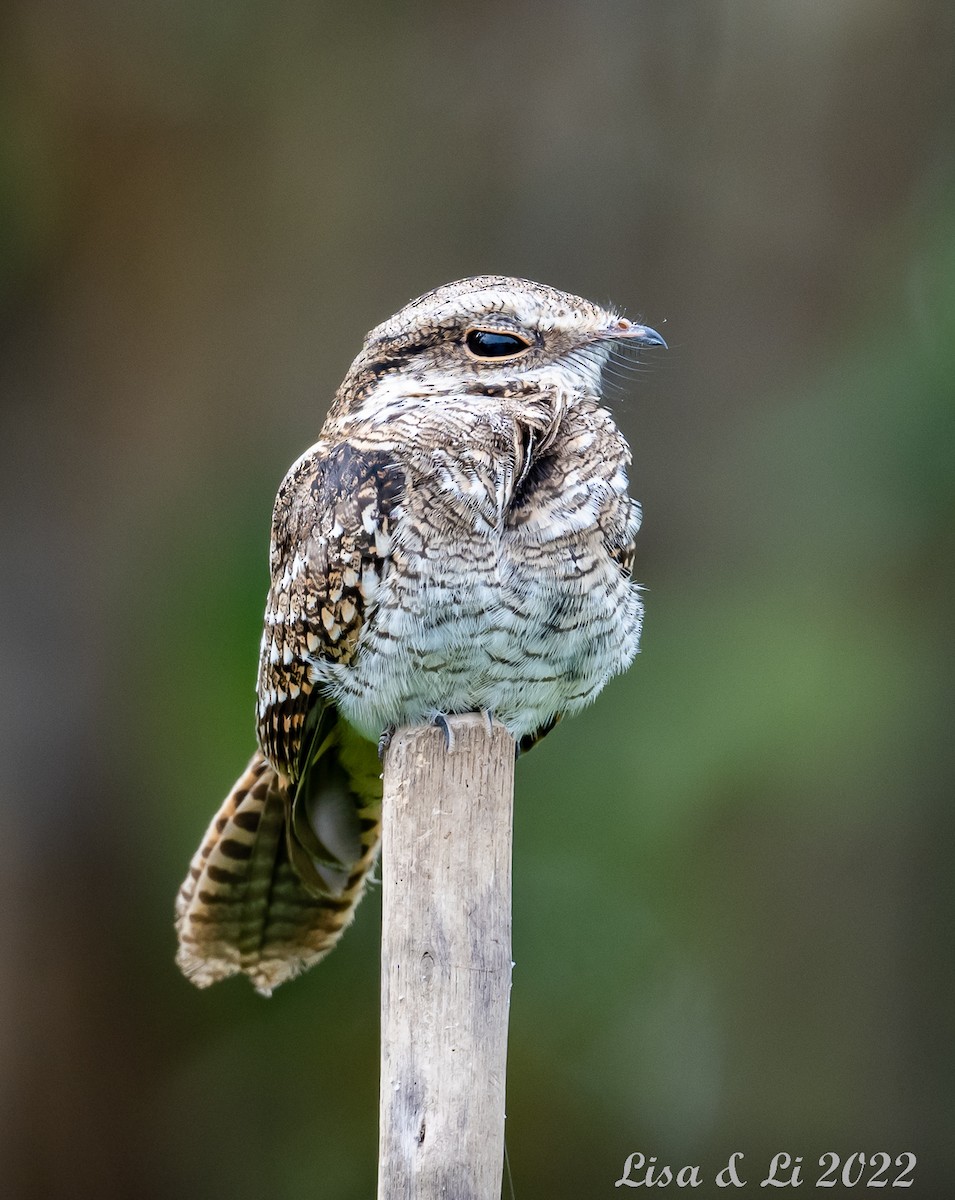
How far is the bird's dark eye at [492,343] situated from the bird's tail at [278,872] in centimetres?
85

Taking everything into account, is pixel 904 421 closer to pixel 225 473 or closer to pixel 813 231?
pixel 813 231

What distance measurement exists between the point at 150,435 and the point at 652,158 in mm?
2214

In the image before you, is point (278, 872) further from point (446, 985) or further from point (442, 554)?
point (446, 985)

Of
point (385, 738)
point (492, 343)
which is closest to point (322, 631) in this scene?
point (385, 738)

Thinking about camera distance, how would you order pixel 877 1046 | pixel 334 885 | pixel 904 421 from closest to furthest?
pixel 334 885
pixel 904 421
pixel 877 1046

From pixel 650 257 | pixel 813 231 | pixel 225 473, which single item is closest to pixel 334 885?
pixel 225 473

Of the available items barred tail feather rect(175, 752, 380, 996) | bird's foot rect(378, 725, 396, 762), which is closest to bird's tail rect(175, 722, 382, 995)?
barred tail feather rect(175, 752, 380, 996)

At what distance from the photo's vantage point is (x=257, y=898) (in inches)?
121

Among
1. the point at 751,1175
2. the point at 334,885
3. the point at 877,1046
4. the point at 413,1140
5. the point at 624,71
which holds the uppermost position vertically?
the point at 624,71

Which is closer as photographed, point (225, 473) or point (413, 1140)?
point (413, 1140)

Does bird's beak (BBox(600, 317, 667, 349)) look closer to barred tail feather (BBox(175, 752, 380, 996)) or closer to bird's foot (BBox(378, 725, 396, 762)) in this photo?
bird's foot (BBox(378, 725, 396, 762))

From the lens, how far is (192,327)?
17.3 ft

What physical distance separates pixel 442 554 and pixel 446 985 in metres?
0.77

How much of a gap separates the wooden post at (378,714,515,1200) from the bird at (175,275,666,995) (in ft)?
1.16
